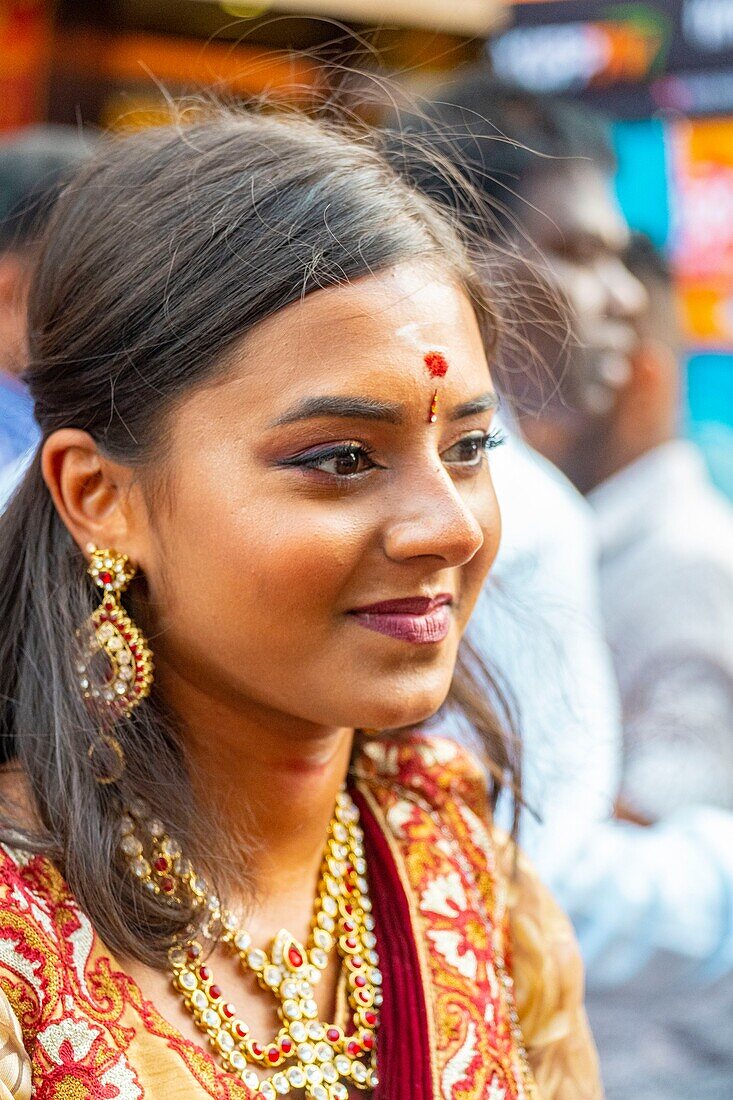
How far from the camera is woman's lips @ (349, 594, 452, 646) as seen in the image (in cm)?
129

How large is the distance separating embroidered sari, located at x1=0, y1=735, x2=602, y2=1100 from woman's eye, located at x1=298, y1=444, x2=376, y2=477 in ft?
1.59

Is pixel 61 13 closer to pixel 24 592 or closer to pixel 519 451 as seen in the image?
pixel 519 451

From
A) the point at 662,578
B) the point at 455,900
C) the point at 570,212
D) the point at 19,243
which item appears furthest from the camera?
the point at 662,578

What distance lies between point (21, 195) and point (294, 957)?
2044mm

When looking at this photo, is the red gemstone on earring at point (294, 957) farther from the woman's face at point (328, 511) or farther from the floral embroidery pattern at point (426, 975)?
the woman's face at point (328, 511)

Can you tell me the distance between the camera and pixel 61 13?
14.6 ft

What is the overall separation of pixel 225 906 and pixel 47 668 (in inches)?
12.7

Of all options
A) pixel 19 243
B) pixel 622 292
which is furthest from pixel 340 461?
pixel 622 292

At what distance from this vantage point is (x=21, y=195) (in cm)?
291

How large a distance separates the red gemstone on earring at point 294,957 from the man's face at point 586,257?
1.79 metres

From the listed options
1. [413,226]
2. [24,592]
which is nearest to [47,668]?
[24,592]

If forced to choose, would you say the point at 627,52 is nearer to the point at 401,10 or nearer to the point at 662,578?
the point at 401,10

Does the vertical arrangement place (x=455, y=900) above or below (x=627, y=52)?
below

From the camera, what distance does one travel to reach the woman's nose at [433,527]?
1.26m
